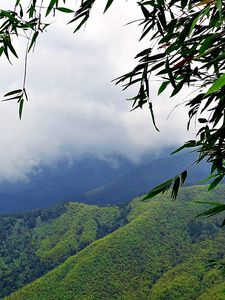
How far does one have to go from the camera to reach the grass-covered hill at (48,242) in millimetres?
153875

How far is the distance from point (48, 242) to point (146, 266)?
63654 mm

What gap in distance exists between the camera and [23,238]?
190m

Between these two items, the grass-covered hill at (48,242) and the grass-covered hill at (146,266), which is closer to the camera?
the grass-covered hill at (146,266)

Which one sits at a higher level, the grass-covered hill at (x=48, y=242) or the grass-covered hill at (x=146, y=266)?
the grass-covered hill at (x=48, y=242)

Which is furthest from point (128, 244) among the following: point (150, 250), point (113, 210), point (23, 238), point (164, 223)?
point (23, 238)

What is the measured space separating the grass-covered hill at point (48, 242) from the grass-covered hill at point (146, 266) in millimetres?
25335

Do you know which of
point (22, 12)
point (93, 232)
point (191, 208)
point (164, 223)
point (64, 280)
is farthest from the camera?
point (93, 232)

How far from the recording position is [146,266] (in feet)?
424

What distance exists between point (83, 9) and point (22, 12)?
515mm

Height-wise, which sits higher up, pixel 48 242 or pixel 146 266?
pixel 48 242

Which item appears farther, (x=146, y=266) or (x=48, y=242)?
(x=48, y=242)

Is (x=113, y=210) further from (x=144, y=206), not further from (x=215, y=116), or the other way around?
(x=215, y=116)

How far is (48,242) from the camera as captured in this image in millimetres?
179750

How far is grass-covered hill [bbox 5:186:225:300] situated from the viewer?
112m
